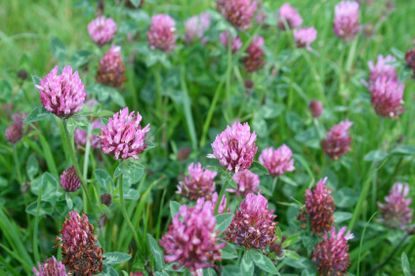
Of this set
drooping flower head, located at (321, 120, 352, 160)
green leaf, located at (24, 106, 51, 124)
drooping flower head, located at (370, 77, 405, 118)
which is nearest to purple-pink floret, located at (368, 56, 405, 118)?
drooping flower head, located at (370, 77, 405, 118)

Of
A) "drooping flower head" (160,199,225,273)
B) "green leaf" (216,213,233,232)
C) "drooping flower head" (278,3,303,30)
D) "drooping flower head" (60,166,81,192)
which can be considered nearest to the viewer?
"drooping flower head" (160,199,225,273)

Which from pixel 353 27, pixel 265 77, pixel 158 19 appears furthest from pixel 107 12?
pixel 353 27

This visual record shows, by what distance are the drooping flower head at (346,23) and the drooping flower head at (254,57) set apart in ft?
1.40

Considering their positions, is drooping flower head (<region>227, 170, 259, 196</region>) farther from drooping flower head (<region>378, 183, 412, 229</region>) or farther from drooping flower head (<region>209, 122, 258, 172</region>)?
drooping flower head (<region>378, 183, 412, 229</region>)

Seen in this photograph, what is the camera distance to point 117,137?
5.13ft

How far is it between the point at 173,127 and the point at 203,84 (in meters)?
0.35

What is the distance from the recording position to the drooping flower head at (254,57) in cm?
273

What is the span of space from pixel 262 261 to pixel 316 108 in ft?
3.91

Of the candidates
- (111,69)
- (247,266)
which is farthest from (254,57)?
(247,266)

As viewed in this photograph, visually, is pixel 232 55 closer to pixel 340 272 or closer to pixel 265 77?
pixel 265 77

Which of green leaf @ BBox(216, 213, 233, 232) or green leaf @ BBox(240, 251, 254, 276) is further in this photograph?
green leaf @ BBox(240, 251, 254, 276)

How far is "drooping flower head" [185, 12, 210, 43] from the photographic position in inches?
116

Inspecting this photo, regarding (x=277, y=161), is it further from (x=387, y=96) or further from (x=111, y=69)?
(x=111, y=69)

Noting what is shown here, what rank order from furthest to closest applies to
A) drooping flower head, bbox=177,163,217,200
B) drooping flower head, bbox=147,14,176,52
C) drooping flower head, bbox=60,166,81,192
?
drooping flower head, bbox=147,14,176,52 < drooping flower head, bbox=177,163,217,200 < drooping flower head, bbox=60,166,81,192
